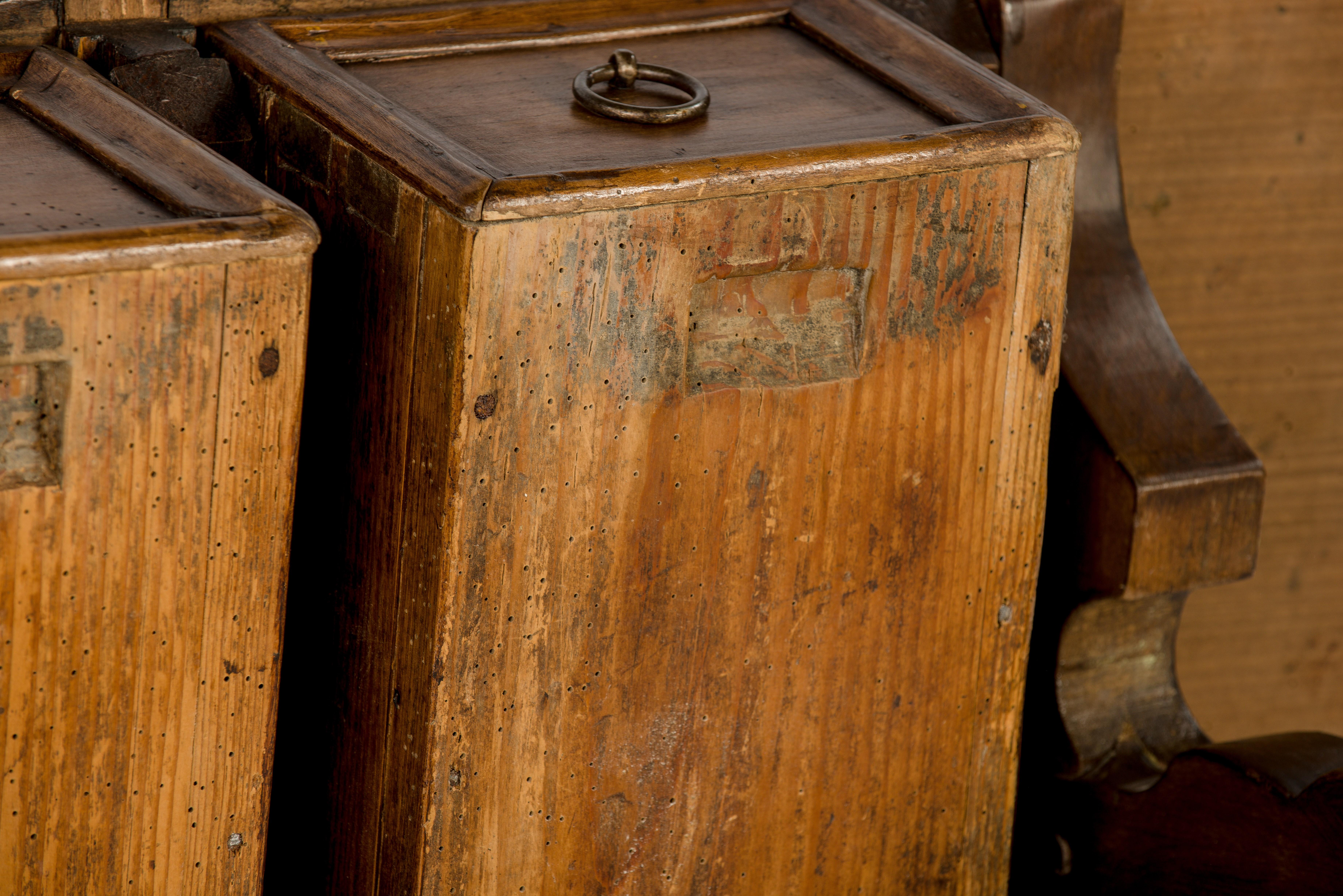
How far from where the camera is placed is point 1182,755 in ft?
3.74

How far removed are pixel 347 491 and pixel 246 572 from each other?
0.32 ft

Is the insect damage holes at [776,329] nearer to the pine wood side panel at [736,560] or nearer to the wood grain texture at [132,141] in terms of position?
the pine wood side panel at [736,560]

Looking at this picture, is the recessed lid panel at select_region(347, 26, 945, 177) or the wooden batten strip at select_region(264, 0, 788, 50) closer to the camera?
the recessed lid panel at select_region(347, 26, 945, 177)

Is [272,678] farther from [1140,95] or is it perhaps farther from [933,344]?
[1140,95]

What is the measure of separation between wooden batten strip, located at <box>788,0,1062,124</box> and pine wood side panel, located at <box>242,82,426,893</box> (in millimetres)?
331

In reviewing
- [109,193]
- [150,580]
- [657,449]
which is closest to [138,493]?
[150,580]

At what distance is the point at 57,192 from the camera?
85 cm

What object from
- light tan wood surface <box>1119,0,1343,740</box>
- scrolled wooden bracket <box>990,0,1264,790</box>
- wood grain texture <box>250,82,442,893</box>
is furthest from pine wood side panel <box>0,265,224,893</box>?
light tan wood surface <box>1119,0,1343,740</box>

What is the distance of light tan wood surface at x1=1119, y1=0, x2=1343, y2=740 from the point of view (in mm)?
1421

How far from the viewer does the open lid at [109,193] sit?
2.60ft

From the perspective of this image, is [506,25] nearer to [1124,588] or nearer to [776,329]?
[776,329]

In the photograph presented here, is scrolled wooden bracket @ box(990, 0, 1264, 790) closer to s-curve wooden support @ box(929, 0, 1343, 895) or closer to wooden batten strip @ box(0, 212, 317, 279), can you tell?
s-curve wooden support @ box(929, 0, 1343, 895)

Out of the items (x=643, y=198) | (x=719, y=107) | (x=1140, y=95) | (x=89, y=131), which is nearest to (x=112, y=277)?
(x=89, y=131)

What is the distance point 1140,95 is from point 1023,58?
10.1 inches
